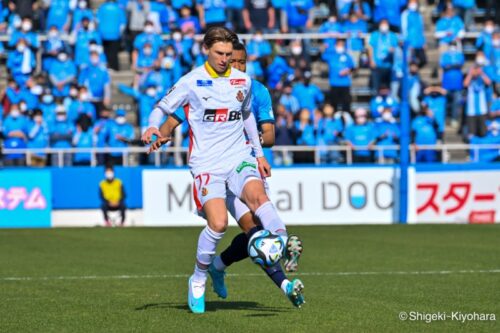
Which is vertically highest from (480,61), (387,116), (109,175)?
(480,61)

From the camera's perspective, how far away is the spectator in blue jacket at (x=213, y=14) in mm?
29120

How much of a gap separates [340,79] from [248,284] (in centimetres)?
1567

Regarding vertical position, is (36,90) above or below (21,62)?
below

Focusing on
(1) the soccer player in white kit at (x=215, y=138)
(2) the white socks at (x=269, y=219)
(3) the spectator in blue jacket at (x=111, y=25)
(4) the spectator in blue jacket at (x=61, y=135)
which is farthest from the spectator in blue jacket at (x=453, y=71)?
(2) the white socks at (x=269, y=219)

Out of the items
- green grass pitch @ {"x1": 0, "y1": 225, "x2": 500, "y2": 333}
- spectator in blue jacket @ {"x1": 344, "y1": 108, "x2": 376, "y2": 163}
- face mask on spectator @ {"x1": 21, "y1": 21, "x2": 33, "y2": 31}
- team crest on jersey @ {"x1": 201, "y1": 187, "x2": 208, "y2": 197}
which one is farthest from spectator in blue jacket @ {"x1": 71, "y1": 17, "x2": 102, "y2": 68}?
team crest on jersey @ {"x1": 201, "y1": 187, "x2": 208, "y2": 197}

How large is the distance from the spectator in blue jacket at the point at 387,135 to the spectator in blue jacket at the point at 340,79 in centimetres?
146

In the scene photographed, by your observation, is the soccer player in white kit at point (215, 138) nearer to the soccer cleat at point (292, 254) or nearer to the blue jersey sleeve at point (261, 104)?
the blue jersey sleeve at point (261, 104)

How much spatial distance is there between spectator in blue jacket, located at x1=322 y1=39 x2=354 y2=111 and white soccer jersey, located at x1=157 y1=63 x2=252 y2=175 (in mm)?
18134

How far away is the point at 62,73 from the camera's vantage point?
28.0 metres

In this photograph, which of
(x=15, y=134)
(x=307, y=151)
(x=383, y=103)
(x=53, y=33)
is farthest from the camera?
(x=53, y=33)

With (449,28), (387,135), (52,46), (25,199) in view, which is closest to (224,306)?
(25,199)

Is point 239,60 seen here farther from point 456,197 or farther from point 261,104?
point 456,197

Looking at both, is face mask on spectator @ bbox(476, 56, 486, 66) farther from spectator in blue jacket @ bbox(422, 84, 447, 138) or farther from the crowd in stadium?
spectator in blue jacket @ bbox(422, 84, 447, 138)

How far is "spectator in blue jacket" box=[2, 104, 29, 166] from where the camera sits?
85.7 ft
